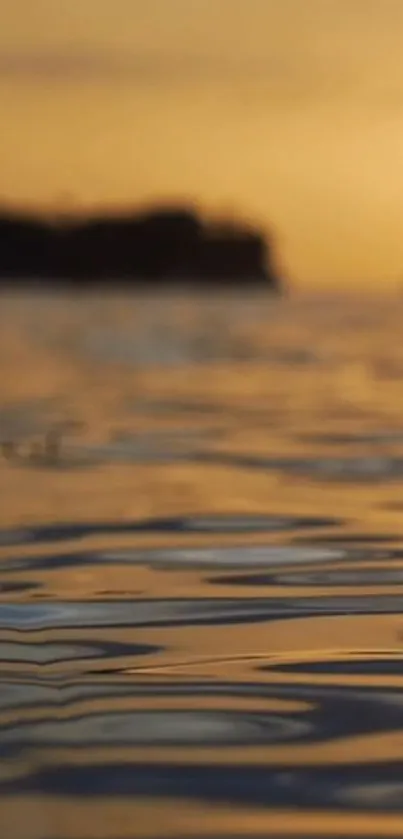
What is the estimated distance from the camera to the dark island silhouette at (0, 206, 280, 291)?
75625 millimetres

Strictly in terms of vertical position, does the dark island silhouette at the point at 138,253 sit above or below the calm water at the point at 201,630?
above

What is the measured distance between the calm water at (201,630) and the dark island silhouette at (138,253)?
6641 cm

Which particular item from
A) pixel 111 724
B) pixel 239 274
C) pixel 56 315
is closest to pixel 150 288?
pixel 239 274

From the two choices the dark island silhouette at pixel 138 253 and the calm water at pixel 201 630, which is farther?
the dark island silhouette at pixel 138 253

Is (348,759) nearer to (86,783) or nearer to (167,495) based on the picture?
(86,783)

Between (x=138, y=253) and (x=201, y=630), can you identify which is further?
(x=138, y=253)

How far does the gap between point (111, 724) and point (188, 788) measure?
0.39 meters

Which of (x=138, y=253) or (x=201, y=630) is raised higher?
(x=138, y=253)

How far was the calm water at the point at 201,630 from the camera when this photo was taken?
2438mm

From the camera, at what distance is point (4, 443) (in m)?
8.37

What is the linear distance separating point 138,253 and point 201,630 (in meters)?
78.4

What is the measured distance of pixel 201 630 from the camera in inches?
145

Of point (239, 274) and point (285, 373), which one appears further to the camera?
point (239, 274)

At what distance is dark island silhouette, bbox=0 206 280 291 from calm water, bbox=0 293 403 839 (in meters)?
66.4
